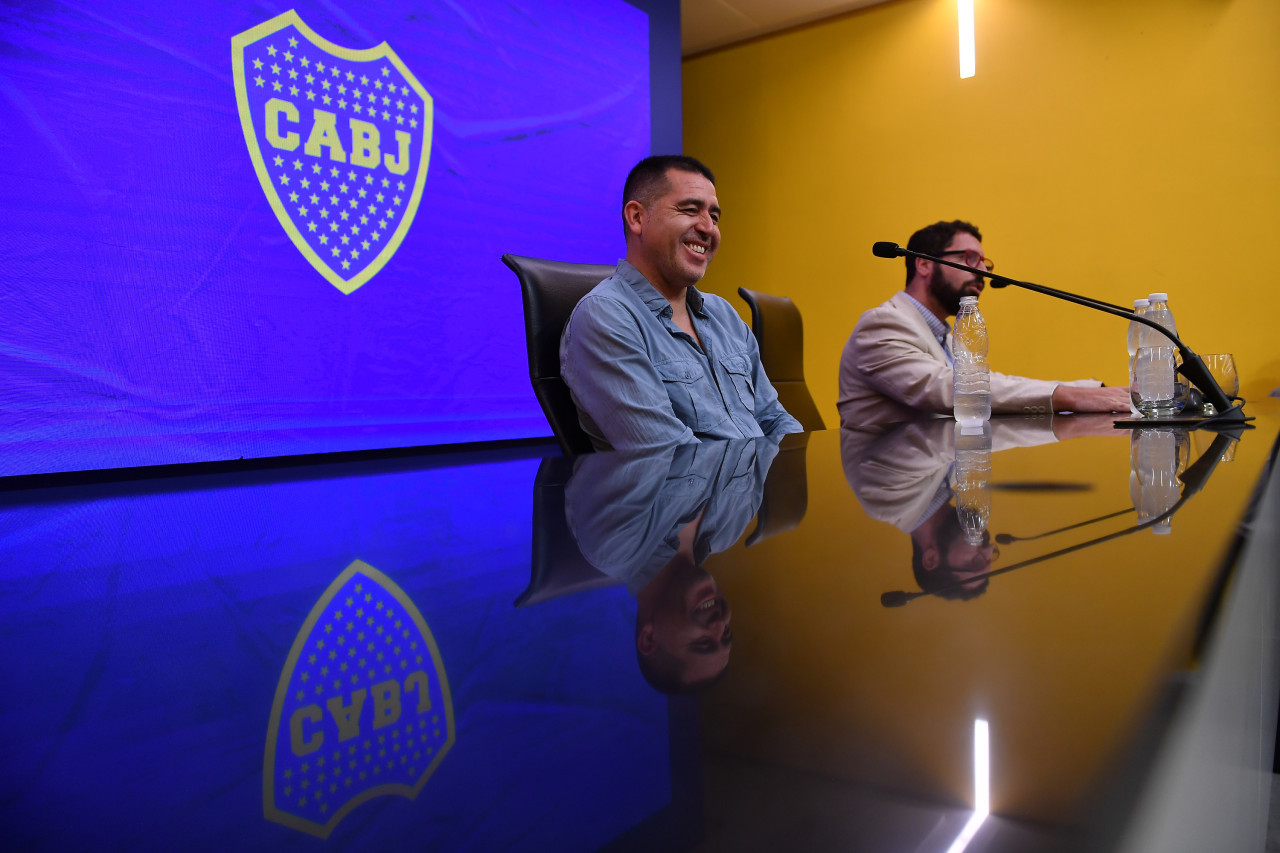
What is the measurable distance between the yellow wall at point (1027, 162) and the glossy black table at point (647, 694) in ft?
15.0

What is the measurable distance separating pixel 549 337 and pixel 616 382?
25 centimetres

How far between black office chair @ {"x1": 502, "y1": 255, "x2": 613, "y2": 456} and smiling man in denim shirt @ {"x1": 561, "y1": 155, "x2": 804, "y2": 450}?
0.13 ft

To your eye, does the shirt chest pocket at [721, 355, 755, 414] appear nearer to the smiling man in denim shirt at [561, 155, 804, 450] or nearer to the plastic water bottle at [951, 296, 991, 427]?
the smiling man in denim shirt at [561, 155, 804, 450]

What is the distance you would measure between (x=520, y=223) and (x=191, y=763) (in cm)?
385

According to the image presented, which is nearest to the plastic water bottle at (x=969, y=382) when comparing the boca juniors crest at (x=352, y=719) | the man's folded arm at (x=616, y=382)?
the man's folded arm at (x=616, y=382)

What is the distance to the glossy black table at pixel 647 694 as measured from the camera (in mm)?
96

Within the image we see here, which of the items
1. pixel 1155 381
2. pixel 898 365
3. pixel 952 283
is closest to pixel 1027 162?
pixel 952 283

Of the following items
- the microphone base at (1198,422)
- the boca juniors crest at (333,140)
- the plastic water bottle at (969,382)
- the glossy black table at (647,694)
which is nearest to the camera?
the glossy black table at (647,694)

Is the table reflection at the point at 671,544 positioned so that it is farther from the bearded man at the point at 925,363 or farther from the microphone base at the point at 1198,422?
the bearded man at the point at 925,363

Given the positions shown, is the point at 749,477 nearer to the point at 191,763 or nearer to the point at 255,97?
the point at 191,763

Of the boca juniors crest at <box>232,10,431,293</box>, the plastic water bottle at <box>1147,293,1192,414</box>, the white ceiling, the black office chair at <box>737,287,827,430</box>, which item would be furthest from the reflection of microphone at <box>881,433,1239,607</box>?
the white ceiling

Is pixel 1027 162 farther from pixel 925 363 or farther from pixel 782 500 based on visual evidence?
pixel 782 500

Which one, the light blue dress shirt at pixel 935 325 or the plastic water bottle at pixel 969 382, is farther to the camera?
the light blue dress shirt at pixel 935 325

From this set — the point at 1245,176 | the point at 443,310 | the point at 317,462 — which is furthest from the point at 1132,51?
the point at 317,462
